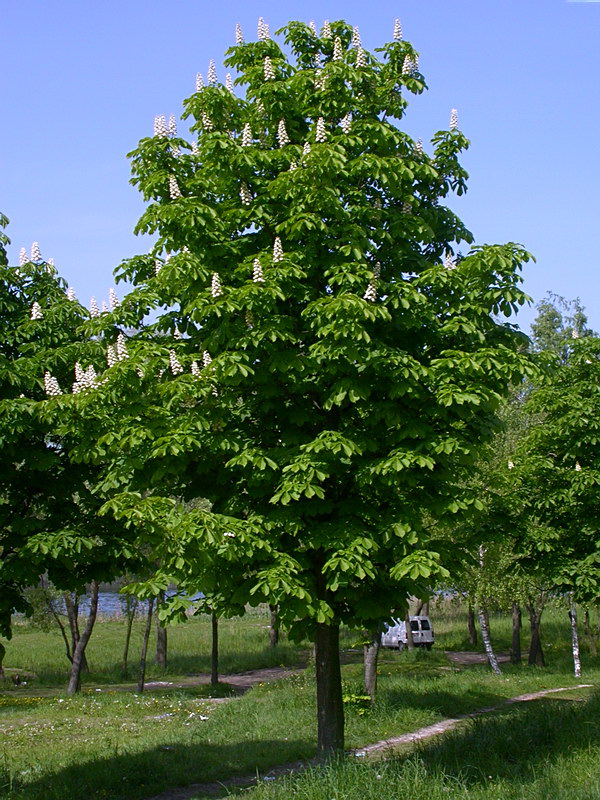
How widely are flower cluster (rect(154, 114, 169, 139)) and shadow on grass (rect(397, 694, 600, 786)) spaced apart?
925cm

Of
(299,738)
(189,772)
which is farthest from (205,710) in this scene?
(189,772)

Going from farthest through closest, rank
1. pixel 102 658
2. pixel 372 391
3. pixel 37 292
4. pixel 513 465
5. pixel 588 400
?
pixel 102 658
pixel 513 465
pixel 588 400
pixel 37 292
pixel 372 391

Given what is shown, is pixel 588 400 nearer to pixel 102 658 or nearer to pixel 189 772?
pixel 189 772

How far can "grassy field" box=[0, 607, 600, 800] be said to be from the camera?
30.7ft

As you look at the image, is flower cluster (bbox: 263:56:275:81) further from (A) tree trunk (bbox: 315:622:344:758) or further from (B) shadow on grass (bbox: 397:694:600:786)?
(B) shadow on grass (bbox: 397:694:600:786)

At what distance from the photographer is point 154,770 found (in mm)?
14047

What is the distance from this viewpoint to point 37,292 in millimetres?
13641

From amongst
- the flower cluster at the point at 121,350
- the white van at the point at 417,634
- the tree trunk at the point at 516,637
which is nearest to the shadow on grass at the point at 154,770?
the flower cluster at the point at 121,350

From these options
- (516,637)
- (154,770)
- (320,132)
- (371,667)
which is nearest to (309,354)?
(320,132)

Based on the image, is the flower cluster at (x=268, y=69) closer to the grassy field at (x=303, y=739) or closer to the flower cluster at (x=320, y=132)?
the flower cluster at (x=320, y=132)

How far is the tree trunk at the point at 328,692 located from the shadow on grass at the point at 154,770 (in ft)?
3.66

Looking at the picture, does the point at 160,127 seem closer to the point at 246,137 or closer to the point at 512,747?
the point at 246,137

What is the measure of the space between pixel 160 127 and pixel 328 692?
870cm

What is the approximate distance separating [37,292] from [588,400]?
42.1ft
